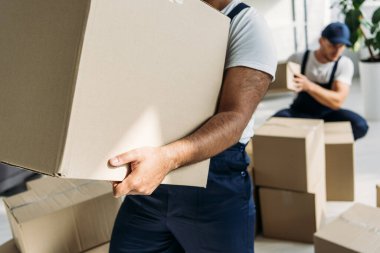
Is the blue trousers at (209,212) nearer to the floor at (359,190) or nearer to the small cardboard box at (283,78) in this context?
the floor at (359,190)

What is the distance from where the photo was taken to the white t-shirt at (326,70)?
2688 mm

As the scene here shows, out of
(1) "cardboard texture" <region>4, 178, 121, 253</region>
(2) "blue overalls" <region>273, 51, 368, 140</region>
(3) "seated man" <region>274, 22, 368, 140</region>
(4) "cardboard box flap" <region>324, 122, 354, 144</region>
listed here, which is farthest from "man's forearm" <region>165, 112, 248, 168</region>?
(2) "blue overalls" <region>273, 51, 368, 140</region>

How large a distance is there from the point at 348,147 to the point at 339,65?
0.64 m

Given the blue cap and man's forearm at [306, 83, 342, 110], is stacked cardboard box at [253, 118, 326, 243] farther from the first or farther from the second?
the blue cap

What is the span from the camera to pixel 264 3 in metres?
4.84

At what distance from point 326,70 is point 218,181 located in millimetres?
1927

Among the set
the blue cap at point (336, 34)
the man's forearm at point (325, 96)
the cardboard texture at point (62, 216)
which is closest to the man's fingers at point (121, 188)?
the cardboard texture at point (62, 216)

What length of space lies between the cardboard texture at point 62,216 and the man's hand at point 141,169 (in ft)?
2.02

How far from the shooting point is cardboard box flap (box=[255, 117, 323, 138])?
6.55 feet

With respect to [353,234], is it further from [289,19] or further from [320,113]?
[289,19]

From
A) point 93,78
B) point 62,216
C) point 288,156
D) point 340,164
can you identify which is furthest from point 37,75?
point 340,164

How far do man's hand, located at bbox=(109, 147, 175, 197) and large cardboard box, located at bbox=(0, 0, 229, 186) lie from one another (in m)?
0.02

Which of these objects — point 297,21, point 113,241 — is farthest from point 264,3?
point 113,241

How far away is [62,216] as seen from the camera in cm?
134
